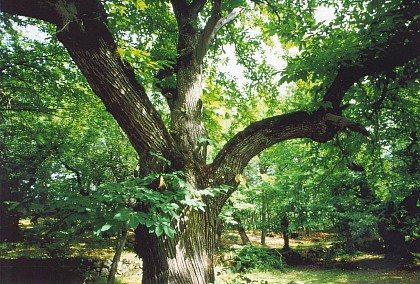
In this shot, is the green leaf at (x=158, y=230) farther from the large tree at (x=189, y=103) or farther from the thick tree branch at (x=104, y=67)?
the thick tree branch at (x=104, y=67)

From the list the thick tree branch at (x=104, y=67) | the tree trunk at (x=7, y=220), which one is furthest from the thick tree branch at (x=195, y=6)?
A: the tree trunk at (x=7, y=220)

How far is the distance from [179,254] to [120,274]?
9.87 meters

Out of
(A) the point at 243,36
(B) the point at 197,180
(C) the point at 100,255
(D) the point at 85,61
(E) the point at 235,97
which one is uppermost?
(A) the point at 243,36

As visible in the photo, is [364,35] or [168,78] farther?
[168,78]

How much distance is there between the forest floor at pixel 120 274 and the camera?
852 cm

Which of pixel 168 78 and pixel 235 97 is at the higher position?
pixel 235 97

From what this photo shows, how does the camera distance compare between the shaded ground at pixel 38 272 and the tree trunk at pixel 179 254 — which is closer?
the tree trunk at pixel 179 254

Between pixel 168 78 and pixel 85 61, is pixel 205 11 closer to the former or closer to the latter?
pixel 168 78

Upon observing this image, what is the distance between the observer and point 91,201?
2.15m

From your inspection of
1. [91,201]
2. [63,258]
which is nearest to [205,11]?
[91,201]

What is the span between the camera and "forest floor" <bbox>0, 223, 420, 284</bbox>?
852cm

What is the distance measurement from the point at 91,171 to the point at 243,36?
5433mm

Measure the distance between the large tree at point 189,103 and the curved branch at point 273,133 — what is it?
12mm

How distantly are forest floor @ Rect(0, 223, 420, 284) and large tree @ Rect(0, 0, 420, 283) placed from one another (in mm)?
4864
